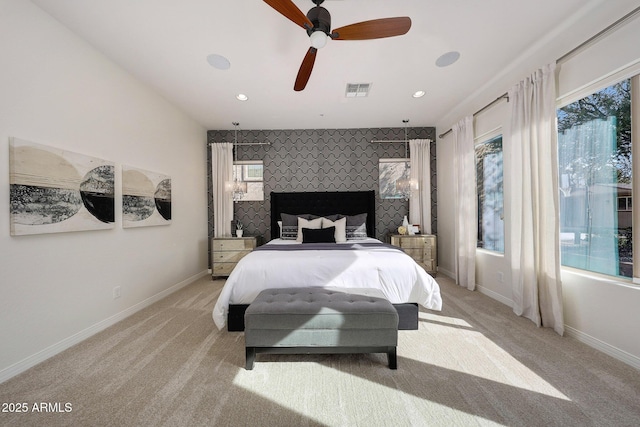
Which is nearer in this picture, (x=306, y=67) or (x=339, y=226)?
(x=306, y=67)

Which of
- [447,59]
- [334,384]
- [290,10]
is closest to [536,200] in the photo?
[447,59]

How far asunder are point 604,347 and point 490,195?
6.55 feet

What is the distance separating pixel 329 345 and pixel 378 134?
4.02m

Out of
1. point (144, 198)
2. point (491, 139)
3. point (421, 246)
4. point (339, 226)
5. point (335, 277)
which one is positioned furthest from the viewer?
point (421, 246)

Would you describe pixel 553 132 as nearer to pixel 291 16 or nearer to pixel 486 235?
pixel 486 235

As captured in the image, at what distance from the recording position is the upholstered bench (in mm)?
1761

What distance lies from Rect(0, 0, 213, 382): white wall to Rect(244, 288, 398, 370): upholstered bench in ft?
5.44

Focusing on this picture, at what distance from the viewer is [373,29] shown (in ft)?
5.97

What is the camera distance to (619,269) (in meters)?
2.00

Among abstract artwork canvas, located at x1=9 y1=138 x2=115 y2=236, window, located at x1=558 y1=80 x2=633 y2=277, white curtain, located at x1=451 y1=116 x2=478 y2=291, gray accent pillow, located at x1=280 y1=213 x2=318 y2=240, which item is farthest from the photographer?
gray accent pillow, located at x1=280 y1=213 x2=318 y2=240

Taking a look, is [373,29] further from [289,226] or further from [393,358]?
[289,226]

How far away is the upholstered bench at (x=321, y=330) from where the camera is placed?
1761mm

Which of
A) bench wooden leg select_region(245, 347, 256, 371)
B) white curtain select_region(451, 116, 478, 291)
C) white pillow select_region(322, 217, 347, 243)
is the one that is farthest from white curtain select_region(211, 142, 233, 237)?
white curtain select_region(451, 116, 478, 291)

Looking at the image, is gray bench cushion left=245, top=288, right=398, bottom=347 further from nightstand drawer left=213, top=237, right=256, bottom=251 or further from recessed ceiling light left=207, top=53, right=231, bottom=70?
nightstand drawer left=213, top=237, right=256, bottom=251
